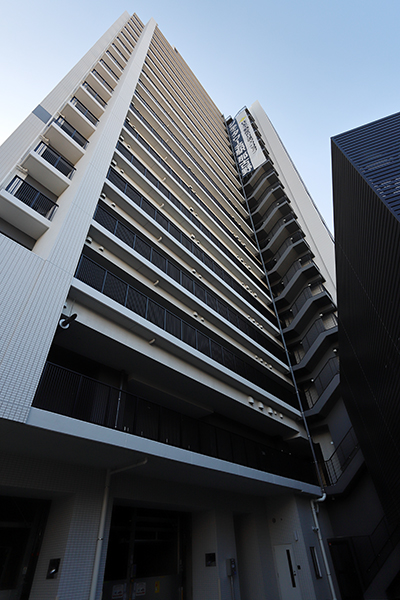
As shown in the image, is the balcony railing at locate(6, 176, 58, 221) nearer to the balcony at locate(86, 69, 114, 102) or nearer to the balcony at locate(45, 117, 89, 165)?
the balcony at locate(45, 117, 89, 165)

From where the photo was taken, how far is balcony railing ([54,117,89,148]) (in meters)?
15.9

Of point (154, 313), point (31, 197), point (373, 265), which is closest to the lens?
point (373, 265)

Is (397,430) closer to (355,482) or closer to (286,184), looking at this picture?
(355,482)

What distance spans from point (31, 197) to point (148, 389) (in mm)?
8509

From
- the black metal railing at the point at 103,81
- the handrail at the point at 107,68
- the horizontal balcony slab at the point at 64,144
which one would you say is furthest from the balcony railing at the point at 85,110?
the handrail at the point at 107,68

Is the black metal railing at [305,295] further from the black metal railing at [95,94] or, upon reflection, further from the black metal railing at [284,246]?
the black metal railing at [95,94]

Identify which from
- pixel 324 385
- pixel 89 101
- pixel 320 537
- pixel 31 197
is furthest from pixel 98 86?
pixel 320 537

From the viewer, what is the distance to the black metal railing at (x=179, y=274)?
13391 millimetres

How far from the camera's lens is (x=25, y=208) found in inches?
407

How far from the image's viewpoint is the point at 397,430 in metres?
7.93

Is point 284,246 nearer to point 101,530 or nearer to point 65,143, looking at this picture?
point 65,143

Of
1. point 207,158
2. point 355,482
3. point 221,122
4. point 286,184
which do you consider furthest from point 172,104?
point 355,482

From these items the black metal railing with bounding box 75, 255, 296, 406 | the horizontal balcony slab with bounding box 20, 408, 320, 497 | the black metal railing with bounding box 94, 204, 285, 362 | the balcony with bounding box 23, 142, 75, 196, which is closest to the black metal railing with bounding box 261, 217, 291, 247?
the black metal railing with bounding box 94, 204, 285, 362

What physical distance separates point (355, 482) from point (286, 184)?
26.9 m
